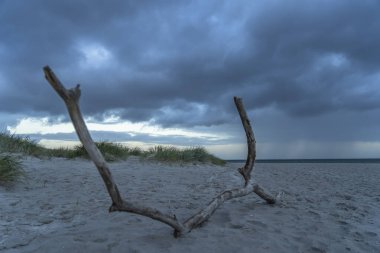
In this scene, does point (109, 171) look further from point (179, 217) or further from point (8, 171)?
point (8, 171)

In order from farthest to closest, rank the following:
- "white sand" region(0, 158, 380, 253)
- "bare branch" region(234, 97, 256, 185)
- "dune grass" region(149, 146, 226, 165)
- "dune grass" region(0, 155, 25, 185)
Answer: "dune grass" region(149, 146, 226, 165), "dune grass" region(0, 155, 25, 185), "bare branch" region(234, 97, 256, 185), "white sand" region(0, 158, 380, 253)

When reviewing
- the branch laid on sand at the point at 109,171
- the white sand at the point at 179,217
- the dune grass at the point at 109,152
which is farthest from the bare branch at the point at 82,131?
the dune grass at the point at 109,152

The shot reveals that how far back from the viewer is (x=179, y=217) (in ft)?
17.0

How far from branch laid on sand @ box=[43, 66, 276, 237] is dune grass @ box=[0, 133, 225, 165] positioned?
26.6ft

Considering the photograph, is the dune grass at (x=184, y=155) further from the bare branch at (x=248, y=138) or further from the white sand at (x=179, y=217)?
the bare branch at (x=248, y=138)

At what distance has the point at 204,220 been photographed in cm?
454

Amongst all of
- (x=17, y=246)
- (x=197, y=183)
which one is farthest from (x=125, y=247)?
(x=197, y=183)

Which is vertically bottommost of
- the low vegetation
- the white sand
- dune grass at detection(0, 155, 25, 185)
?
the white sand

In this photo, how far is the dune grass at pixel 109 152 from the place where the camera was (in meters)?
11.7

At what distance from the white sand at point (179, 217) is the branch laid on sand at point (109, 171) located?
0.18 metres

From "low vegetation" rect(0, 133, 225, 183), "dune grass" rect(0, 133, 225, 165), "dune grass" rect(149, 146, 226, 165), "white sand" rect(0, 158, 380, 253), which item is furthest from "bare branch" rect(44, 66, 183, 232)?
"dune grass" rect(149, 146, 226, 165)

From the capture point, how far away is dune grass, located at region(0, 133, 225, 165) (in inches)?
461

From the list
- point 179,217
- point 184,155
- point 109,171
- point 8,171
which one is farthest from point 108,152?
point 109,171

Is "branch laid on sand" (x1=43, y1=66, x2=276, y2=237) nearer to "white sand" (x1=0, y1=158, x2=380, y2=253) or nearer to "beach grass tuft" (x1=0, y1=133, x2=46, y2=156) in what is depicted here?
"white sand" (x1=0, y1=158, x2=380, y2=253)
